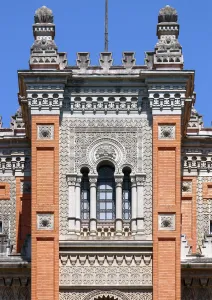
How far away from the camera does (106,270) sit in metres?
53.5

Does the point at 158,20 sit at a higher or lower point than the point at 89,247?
higher

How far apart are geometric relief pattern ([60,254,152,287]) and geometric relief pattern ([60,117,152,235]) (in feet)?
5.54

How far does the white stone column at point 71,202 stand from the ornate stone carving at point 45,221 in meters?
0.56

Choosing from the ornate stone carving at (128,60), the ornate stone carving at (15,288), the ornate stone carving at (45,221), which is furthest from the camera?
the ornate stone carving at (15,288)

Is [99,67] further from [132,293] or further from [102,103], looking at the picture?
[132,293]

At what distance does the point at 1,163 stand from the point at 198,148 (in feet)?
21.4

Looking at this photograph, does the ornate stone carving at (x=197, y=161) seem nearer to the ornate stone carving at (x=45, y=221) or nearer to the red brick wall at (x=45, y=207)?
the red brick wall at (x=45, y=207)

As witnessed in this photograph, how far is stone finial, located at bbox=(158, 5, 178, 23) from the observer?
2175 inches

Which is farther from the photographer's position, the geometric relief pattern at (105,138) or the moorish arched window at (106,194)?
the moorish arched window at (106,194)

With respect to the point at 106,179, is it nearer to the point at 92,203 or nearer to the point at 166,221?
the point at 92,203

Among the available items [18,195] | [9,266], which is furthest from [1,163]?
[9,266]

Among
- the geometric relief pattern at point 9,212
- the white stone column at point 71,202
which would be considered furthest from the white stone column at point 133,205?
the geometric relief pattern at point 9,212

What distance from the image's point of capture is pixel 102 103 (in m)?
54.8

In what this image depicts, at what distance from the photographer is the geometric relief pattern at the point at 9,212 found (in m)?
59.3
